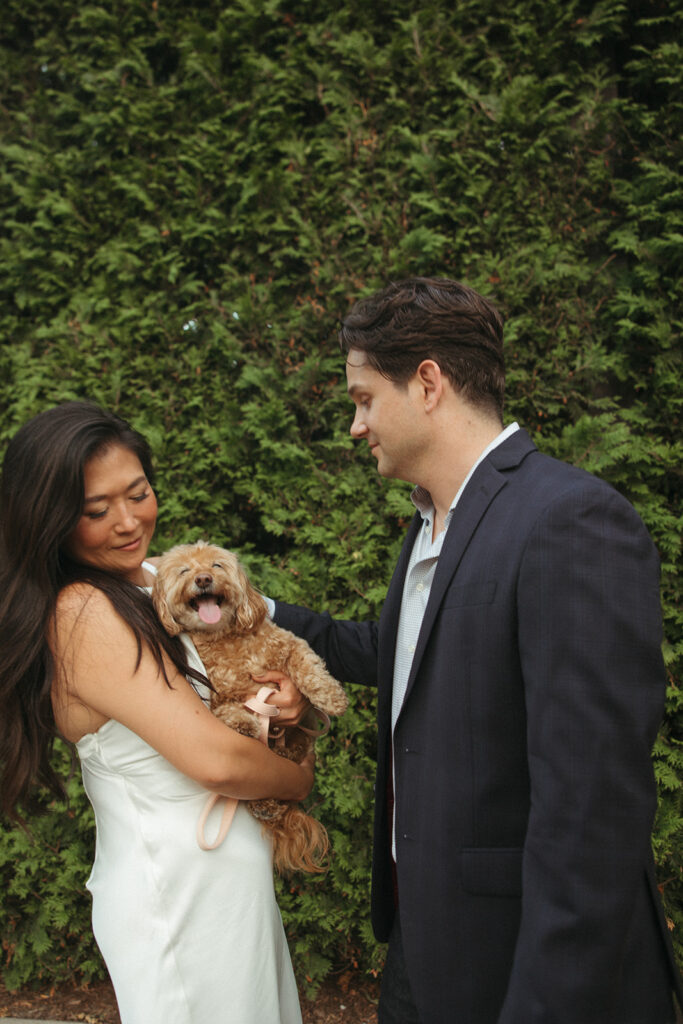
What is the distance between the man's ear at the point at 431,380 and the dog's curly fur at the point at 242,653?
95cm

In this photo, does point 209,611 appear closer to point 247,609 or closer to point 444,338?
point 247,609

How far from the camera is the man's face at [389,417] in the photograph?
201cm

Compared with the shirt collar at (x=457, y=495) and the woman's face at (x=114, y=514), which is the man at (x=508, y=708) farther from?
the woman's face at (x=114, y=514)

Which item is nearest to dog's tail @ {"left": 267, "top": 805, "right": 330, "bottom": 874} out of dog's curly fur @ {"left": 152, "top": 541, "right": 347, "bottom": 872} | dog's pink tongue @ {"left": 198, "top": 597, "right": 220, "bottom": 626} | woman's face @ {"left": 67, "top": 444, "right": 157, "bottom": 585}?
dog's curly fur @ {"left": 152, "top": 541, "right": 347, "bottom": 872}

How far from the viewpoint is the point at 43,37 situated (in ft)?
15.3

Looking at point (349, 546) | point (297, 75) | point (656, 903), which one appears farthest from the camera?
point (297, 75)

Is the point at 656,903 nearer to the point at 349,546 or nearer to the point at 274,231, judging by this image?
the point at 349,546

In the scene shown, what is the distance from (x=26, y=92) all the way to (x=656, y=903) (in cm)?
565

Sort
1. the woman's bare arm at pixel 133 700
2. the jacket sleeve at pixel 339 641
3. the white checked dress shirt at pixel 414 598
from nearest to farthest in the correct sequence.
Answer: the woman's bare arm at pixel 133 700, the white checked dress shirt at pixel 414 598, the jacket sleeve at pixel 339 641

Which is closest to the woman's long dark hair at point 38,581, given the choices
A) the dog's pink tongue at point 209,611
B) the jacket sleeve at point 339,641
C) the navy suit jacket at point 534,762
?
the dog's pink tongue at point 209,611

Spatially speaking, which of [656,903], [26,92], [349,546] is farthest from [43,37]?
[656,903]

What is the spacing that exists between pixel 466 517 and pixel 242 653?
1.10 meters

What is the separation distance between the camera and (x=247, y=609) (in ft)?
8.17

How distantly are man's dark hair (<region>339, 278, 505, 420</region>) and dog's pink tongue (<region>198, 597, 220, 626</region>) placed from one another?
3.18 ft
